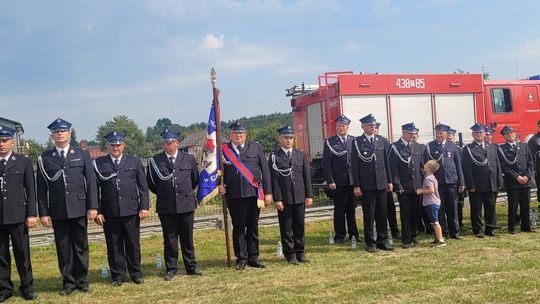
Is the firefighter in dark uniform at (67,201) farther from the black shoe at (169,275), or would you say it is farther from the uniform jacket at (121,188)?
the black shoe at (169,275)

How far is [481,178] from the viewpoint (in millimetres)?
8469

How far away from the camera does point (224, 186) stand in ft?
22.4

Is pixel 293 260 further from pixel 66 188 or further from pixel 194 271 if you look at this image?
pixel 66 188

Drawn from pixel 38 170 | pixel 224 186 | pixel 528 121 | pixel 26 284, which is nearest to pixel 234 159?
pixel 224 186

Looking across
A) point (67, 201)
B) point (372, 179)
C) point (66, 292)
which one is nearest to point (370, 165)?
point (372, 179)

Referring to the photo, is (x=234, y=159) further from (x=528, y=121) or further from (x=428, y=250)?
(x=528, y=121)

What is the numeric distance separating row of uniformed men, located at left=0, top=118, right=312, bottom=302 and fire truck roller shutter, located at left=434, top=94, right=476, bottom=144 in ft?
25.2

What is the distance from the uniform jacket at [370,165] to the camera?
24.8 ft

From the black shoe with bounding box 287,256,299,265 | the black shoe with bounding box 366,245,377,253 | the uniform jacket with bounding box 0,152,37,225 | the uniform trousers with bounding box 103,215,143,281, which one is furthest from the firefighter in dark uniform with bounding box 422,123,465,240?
the uniform jacket with bounding box 0,152,37,225

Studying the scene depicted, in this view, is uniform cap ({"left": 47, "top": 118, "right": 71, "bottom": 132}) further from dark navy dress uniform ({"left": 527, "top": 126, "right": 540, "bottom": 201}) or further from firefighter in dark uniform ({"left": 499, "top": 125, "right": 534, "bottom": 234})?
dark navy dress uniform ({"left": 527, "top": 126, "right": 540, "bottom": 201})

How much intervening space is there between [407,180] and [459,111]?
21.7 feet

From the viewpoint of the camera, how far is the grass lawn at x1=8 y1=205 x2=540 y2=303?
508cm

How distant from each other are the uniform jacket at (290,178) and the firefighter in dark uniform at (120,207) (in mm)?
1834

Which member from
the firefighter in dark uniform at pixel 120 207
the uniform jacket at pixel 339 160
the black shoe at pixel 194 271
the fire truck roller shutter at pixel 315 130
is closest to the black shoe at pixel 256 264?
the black shoe at pixel 194 271
